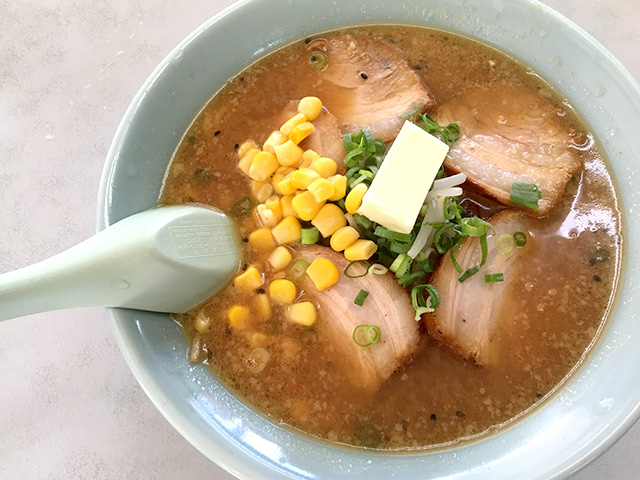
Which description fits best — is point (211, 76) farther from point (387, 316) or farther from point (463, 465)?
point (463, 465)

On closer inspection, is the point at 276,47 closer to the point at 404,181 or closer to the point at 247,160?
the point at 247,160

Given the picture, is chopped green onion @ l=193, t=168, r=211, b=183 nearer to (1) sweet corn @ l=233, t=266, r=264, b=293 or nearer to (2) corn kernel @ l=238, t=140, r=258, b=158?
(2) corn kernel @ l=238, t=140, r=258, b=158

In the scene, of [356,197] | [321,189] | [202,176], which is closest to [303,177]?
[321,189]

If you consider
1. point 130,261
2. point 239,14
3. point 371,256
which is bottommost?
point 371,256

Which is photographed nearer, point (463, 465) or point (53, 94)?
point (463, 465)

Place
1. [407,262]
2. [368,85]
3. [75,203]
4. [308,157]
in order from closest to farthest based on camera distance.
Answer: [407,262] → [308,157] → [368,85] → [75,203]

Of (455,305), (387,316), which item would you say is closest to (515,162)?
(455,305)
